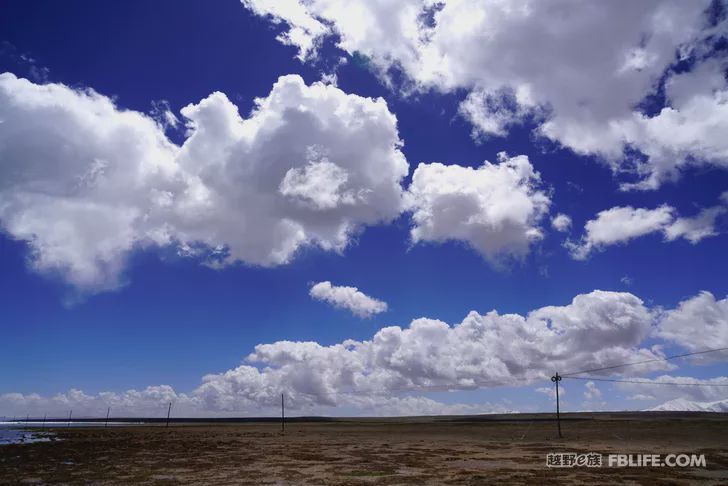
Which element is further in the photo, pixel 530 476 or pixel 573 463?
pixel 573 463

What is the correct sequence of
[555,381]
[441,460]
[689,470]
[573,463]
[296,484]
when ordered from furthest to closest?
[555,381], [441,460], [573,463], [689,470], [296,484]

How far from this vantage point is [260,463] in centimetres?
4556

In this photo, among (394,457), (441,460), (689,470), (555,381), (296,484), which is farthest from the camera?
(555,381)

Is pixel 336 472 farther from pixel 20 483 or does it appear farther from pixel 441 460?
pixel 20 483

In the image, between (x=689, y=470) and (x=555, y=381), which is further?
(x=555, y=381)

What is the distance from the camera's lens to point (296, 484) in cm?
3269

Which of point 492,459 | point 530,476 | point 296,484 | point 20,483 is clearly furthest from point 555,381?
point 20,483

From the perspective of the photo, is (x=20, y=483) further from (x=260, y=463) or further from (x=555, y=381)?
(x=555, y=381)

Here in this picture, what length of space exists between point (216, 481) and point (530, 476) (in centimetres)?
2213

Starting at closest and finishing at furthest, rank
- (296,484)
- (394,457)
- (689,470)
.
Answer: (296,484), (689,470), (394,457)

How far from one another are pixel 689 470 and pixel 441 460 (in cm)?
2016

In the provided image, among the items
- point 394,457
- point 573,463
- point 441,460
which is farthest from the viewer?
point 394,457

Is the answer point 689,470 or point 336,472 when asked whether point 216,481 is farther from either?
point 689,470

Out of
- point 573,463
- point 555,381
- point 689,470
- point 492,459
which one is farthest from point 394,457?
point 555,381
